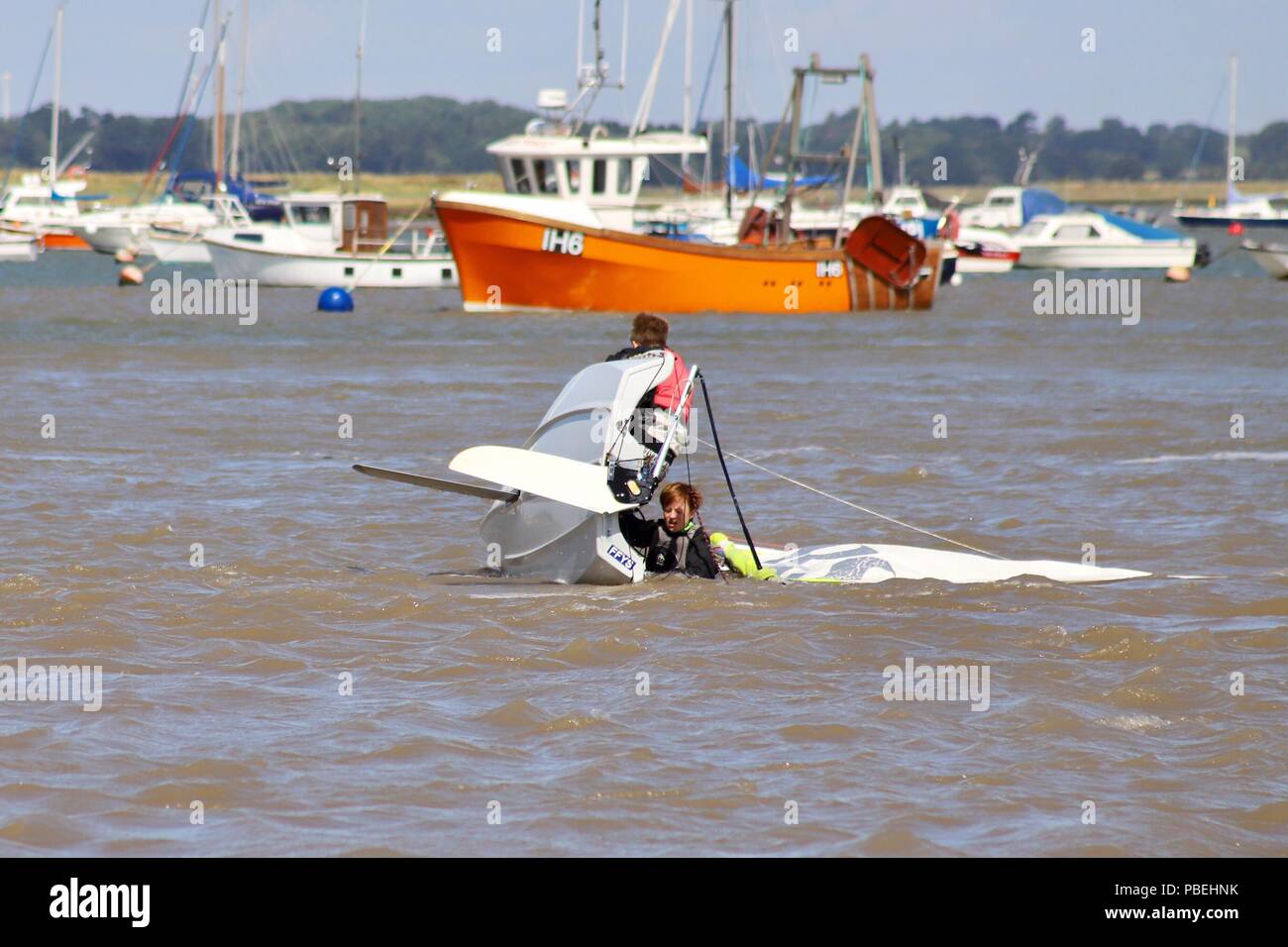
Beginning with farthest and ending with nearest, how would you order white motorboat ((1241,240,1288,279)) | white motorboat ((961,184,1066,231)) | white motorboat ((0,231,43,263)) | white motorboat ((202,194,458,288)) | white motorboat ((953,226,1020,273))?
white motorboat ((961,184,1066,231))
white motorboat ((0,231,43,263))
white motorboat ((953,226,1020,273))
white motorboat ((1241,240,1288,279))
white motorboat ((202,194,458,288))

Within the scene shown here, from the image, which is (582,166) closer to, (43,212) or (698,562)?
(698,562)

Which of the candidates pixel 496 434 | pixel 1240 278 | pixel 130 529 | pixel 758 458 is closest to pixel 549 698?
pixel 130 529

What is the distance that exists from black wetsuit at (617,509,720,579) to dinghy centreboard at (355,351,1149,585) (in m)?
0.14

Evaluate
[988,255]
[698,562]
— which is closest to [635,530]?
[698,562]

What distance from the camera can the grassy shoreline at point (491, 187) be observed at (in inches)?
4257

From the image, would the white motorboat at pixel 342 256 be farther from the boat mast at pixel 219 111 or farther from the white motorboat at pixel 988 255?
the white motorboat at pixel 988 255

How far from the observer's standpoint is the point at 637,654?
7.79m

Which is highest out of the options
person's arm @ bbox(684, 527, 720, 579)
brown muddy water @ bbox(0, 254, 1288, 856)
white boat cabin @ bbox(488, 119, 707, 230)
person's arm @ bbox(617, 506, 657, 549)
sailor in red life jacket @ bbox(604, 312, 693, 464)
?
white boat cabin @ bbox(488, 119, 707, 230)

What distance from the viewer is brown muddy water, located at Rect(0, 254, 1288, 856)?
18.5ft

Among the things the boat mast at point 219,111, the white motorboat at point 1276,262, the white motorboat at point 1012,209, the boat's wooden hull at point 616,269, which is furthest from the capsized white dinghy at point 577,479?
the white motorboat at point 1012,209

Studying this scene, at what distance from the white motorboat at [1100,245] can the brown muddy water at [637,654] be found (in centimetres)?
3463

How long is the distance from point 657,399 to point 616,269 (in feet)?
69.7

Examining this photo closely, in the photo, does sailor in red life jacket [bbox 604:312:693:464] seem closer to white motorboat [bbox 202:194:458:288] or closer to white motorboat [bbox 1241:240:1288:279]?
white motorboat [bbox 202:194:458:288]

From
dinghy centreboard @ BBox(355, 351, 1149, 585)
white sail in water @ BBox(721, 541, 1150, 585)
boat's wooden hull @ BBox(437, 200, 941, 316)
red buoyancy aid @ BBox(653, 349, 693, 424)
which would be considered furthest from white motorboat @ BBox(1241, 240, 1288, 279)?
red buoyancy aid @ BBox(653, 349, 693, 424)
